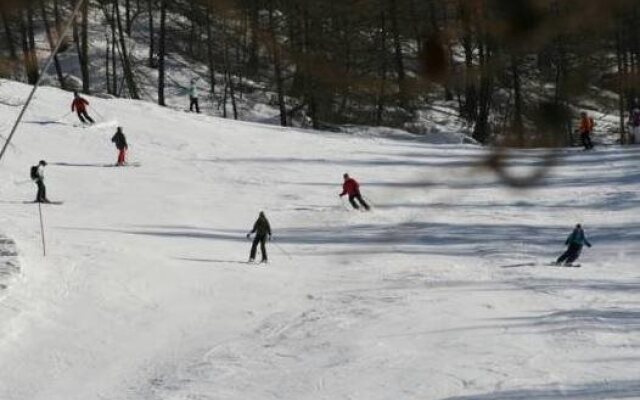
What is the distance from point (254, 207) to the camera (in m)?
28.7

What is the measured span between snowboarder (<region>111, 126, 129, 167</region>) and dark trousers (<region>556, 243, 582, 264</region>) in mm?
14598

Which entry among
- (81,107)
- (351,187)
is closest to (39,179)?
(351,187)

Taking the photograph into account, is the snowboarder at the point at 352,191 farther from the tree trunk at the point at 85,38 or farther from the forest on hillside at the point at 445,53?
the forest on hillside at the point at 445,53

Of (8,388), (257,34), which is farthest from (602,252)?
(257,34)

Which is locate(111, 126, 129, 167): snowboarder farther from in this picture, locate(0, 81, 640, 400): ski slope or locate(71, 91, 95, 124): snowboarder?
locate(71, 91, 95, 124): snowboarder

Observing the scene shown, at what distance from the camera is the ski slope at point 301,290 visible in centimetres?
1589

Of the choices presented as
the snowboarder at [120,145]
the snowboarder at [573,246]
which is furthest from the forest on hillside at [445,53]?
the snowboarder at [120,145]

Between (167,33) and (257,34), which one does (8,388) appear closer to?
(167,33)

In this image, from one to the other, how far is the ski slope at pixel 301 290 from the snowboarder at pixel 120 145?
1.89 feet

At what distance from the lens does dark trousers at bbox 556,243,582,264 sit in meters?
22.1

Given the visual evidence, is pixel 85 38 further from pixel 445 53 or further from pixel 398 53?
pixel 445 53

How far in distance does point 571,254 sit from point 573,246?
0.18m

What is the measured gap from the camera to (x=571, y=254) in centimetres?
2219

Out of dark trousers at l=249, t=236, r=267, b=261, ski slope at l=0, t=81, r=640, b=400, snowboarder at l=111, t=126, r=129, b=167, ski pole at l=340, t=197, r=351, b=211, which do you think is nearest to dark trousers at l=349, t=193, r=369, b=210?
ski slope at l=0, t=81, r=640, b=400
